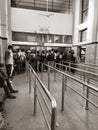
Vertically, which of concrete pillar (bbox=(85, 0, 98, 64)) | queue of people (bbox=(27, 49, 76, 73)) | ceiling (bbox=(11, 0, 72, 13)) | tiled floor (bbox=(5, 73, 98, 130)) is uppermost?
ceiling (bbox=(11, 0, 72, 13))

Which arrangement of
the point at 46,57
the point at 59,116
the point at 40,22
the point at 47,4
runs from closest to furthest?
the point at 59,116, the point at 46,57, the point at 40,22, the point at 47,4

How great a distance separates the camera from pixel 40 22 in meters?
8.02

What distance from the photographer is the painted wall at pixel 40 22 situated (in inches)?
298

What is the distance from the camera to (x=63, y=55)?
7.85 metres

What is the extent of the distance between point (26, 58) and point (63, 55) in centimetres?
240

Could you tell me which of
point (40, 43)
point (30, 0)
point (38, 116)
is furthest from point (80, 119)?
point (30, 0)

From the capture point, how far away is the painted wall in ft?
24.8

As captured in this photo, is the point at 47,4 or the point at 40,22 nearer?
the point at 40,22

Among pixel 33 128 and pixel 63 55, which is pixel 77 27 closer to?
A: pixel 63 55

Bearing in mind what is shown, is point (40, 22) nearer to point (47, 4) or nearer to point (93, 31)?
point (47, 4)

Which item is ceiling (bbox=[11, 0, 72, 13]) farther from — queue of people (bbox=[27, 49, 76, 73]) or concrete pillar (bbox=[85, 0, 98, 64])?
queue of people (bbox=[27, 49, 76, 73])

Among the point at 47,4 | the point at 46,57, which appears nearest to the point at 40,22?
the point at 47,4

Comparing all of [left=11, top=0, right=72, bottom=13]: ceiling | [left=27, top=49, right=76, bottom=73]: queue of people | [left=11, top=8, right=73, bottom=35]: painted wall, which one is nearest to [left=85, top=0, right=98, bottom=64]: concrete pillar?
[left=27, top=49, right=76, bottom=73]: queue of people

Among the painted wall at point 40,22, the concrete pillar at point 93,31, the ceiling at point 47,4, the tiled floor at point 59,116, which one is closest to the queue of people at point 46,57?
the concrete pillar at point 93,31
